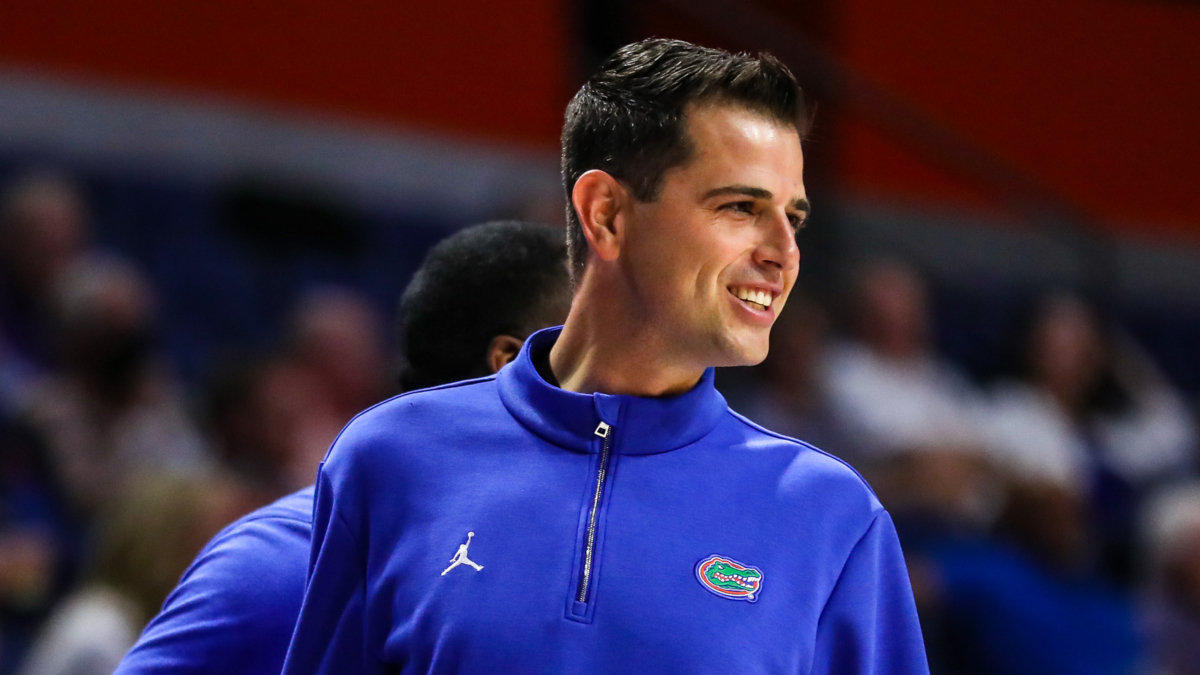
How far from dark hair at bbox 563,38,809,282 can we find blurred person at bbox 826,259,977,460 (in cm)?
348

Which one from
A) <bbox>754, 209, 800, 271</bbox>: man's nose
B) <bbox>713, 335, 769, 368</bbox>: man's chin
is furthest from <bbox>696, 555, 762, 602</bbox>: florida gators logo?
<bbox>754, 209, 800, 271</bbox>: man's nose

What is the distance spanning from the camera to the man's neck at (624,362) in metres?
1.67

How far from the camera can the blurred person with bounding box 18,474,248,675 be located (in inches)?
133

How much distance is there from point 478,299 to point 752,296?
0.63 metres

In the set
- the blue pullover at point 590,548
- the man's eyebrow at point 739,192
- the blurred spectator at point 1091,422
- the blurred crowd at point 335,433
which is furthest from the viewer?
the blurred spectator at point 1091,422

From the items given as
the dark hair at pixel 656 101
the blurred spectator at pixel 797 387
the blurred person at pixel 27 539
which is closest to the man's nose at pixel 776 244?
the dark hair at pixel 656 101

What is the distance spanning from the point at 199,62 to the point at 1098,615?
4.03 metres

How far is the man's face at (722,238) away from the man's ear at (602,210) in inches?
1.6

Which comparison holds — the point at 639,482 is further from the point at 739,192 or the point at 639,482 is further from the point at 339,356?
the point at 339,356

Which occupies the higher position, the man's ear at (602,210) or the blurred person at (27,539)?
the man's ear at (602,210)

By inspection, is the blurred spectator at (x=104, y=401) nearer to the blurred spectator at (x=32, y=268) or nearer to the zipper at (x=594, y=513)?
the blurred spectator at (x=32, y=268)


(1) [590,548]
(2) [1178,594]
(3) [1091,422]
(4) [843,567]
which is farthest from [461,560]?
(3) [1091,422]

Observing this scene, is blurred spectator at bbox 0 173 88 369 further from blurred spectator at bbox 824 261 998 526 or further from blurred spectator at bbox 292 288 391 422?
blurred spectator at bbox 824 261 998 526

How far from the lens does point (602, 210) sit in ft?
5.53
